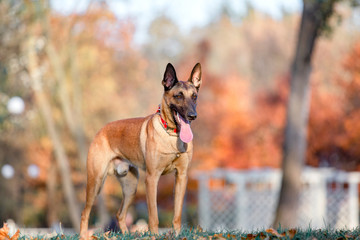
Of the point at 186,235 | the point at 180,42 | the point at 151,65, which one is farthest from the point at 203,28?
the point at 186,235

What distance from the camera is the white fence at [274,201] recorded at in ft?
53.3

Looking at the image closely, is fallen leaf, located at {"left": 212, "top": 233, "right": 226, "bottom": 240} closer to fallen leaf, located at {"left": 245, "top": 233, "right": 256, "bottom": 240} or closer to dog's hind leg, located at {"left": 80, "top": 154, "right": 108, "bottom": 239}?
fallen leaf, located at {"left": 245, "top": 233, "right": 256, "bottom": 240}

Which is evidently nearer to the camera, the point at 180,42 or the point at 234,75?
the point at 234,75

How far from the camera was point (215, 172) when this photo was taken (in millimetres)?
16688

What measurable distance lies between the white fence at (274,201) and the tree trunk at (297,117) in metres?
3.38

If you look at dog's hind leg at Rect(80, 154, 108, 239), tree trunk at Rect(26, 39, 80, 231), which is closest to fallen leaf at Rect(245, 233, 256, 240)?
dog's hind leg at Rect(80, 154, 108, 239)

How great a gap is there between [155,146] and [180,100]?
523 millimetres

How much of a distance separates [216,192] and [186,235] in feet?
45.1

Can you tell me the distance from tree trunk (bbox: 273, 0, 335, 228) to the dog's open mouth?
7627 millimetres

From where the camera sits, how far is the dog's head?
201 inches

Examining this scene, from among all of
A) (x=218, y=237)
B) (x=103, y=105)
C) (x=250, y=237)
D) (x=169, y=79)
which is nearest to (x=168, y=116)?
(x=169, y=79)

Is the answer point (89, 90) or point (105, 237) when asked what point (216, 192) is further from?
point (105, 237)

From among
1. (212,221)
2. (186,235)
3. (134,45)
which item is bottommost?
(212,221)

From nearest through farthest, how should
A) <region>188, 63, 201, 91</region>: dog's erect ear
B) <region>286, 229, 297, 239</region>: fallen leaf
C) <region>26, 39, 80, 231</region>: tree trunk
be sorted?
<region>286, 229, 297, 239</region>: fallen leaf → <region>188, 63, 201, 91</region>: dog's erect ear → <region>26, 39, 80, 231</region>: tree trunk
